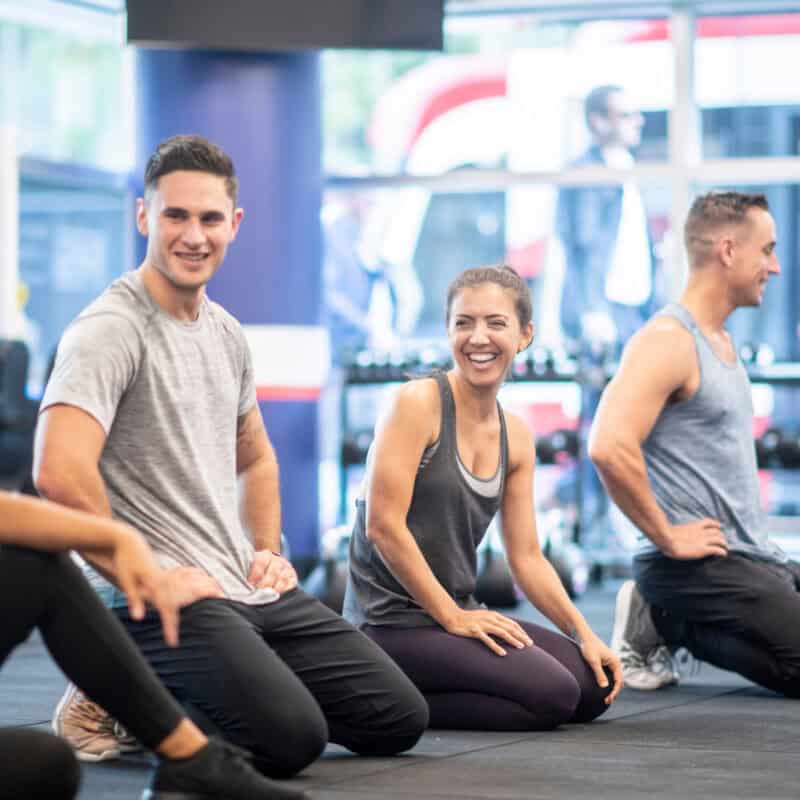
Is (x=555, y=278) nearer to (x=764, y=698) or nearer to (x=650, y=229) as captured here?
(x=650, y=229)

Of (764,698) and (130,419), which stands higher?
(130,419)

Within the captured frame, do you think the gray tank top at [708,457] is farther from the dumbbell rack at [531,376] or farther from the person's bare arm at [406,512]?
the dumbbell rack at [531,376]

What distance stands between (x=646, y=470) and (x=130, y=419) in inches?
60.6

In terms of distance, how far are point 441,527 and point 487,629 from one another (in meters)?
0.24

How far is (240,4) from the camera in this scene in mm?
6375

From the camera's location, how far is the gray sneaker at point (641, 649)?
4148 mm

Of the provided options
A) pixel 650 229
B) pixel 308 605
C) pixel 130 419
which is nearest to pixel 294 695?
pixel 308 605

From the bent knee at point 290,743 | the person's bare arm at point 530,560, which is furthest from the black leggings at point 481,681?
the bent knee at point 290,743

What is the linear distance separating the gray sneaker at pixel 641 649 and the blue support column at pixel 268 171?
2.85 meters

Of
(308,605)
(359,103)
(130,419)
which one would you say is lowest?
(308,605)

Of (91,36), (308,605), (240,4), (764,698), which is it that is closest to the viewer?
(308,605)

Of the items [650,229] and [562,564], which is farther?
[650,229]

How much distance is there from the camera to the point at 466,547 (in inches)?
139

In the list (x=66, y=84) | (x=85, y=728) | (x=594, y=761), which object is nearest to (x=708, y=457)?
(x=594, y=761)
